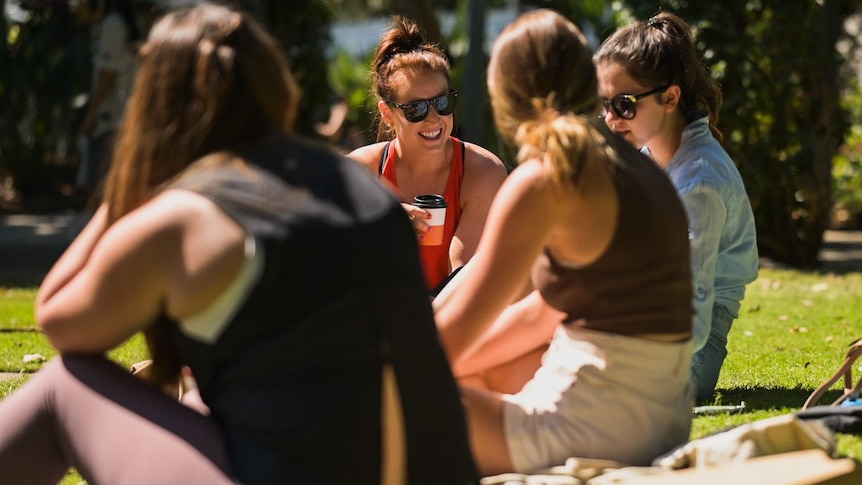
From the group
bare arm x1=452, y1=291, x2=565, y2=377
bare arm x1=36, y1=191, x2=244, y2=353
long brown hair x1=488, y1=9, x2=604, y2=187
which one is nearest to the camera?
bare arm x1=36, y1=191, x2=244, y2=353

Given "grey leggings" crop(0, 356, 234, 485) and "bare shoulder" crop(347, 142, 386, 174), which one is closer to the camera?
"grey leggings" crop(0, 356, 234, 485)

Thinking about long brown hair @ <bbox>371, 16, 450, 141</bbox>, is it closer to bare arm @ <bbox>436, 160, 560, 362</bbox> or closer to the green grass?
→ the green grass

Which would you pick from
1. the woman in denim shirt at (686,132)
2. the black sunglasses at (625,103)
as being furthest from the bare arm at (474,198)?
the black sunglasses at (625,103)

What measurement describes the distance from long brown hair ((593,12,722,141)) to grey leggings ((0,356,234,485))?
214cm

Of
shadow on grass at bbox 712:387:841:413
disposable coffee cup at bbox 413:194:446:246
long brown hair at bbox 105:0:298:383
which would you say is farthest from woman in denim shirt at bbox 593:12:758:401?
long brown hair at bbox 105:0:298:383

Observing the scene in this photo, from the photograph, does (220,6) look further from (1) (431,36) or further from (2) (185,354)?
(1) (431,36)

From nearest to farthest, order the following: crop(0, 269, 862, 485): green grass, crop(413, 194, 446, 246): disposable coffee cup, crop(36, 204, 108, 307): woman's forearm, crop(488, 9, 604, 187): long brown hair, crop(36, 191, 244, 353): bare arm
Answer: crop(36, 191, 244, 353): bare arm, crop(36, 204, 108, 307): woman's forearm, crop(488, 9, 604, 187): long brown hair, crop(413, 194, 446, 246): disposable coffee cup, crop(0, 269, 862, 485): green grass

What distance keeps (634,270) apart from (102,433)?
120 centimetres

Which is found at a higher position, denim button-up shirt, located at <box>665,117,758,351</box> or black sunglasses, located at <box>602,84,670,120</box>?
black sunglasses, located at <box>602,84,670,120</box>

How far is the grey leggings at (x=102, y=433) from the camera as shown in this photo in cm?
248

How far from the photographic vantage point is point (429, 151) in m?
4.89

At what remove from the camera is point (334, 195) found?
246 centimetres

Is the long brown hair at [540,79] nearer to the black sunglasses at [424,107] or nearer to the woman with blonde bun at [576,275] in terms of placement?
the woman with blonde bun at [576,275]

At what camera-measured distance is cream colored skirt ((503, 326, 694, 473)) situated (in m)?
2.95
